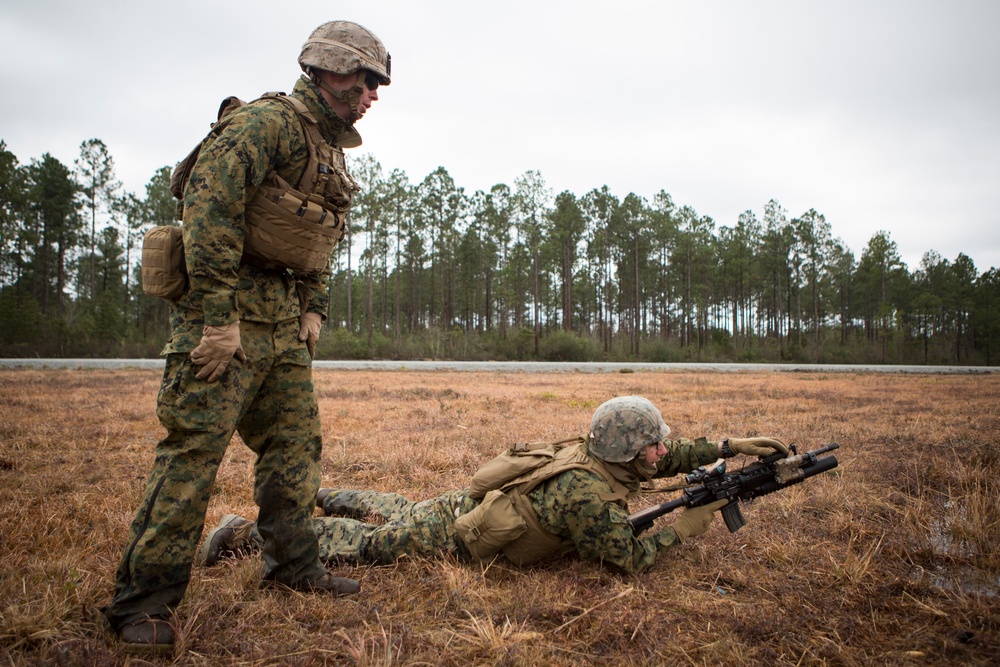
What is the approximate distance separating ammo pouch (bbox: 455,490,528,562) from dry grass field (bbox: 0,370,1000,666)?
0.49 ft

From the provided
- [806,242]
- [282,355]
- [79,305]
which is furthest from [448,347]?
[806,242]

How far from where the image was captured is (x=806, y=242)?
4984cm

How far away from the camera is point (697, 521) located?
126 inches

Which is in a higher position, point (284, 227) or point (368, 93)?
point (368, 93)

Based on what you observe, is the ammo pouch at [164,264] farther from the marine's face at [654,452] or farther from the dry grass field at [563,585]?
the marine's face at [654,452]

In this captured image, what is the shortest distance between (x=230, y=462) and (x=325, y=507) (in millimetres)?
2068

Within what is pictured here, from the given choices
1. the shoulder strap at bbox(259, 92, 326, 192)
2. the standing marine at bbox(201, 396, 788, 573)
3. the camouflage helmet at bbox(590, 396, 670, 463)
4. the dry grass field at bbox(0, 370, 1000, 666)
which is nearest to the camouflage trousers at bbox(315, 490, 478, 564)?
the standing marine at bbox(201, 396, 788, 573)

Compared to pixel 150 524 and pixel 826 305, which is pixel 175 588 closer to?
pixel 150 524

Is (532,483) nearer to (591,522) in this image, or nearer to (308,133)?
(591,522)

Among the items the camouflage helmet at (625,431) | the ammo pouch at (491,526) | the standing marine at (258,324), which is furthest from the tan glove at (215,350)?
the camouflage helmet at (625,431)

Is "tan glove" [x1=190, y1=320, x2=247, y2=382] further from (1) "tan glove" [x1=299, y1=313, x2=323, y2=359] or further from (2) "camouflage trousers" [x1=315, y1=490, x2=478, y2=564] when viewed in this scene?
(2) "camouflage trousers" [x1=315, y1=490, x2=478, y2=564]

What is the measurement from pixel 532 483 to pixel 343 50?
2.41 m

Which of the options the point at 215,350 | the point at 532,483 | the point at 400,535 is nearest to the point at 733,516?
the point at 532,483

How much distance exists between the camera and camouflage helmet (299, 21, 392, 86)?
2.60 m
